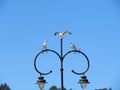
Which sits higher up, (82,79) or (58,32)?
(58,32)

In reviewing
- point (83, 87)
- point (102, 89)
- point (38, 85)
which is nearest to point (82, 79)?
point (83, 87)

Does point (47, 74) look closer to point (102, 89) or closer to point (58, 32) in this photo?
point (58, 32)

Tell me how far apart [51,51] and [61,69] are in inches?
35.9

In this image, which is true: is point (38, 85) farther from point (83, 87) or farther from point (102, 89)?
point (102, 89)

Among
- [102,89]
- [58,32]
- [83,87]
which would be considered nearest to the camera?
[83,87]

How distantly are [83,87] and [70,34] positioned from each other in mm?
2251

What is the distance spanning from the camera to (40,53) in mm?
21953

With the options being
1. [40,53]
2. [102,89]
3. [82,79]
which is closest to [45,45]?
[40,53]

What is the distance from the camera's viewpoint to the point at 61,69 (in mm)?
Result: 21406

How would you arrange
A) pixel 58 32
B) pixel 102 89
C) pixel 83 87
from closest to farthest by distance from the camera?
pixel 83 87
pixel 58 32
pixel 102 89

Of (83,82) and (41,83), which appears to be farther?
(41,83)

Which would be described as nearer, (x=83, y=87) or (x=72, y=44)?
(x=83, y=87)

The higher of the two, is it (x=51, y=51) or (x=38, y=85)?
(x=51, y=51)

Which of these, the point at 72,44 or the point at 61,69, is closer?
the point at 61,69
